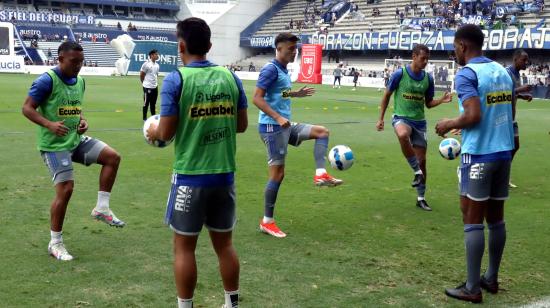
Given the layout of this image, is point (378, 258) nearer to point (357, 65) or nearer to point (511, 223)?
point (511, 223)

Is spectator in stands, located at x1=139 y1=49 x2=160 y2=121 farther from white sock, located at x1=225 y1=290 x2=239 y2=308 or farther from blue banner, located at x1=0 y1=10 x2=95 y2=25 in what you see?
blue banner, located at x1=0 y1=10 x2=95 y2=25

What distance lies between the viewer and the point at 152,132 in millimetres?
4316

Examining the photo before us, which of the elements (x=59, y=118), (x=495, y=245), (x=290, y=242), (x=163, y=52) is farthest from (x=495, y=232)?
(x=163, y=52)

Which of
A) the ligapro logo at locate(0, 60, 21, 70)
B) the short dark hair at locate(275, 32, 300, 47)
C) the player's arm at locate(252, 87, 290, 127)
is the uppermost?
the short dark hair at locate(275, 32, 300, 47)

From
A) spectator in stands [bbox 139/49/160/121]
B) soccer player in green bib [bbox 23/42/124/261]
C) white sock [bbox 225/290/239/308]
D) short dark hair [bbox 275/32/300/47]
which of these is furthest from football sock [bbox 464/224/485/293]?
spectator in stands [bbox 139/49/160/121]

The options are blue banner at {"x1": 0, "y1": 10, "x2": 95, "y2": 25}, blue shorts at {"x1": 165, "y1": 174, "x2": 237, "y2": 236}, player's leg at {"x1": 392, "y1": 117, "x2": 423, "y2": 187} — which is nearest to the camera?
blue shorts at {"x1": 165, "y1": 174, "x2": 237, "y2": 236}

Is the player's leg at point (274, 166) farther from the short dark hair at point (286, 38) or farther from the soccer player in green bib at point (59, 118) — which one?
the soccer player in green bib at point (59, 118)

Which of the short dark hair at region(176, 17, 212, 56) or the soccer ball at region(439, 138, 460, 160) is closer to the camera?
the short dark hair at region(176, 17, 212, 56)

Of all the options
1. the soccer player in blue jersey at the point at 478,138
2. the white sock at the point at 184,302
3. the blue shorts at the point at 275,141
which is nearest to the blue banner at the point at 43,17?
the blue shorts at the point at 275,141

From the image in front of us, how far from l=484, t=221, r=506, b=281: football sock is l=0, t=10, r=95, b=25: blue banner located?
6642 cm

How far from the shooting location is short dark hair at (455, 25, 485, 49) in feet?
16.3

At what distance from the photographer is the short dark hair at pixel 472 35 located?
4.95 m

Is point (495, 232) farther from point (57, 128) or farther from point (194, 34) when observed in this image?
point (57, 128)

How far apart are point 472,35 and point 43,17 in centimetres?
6845
